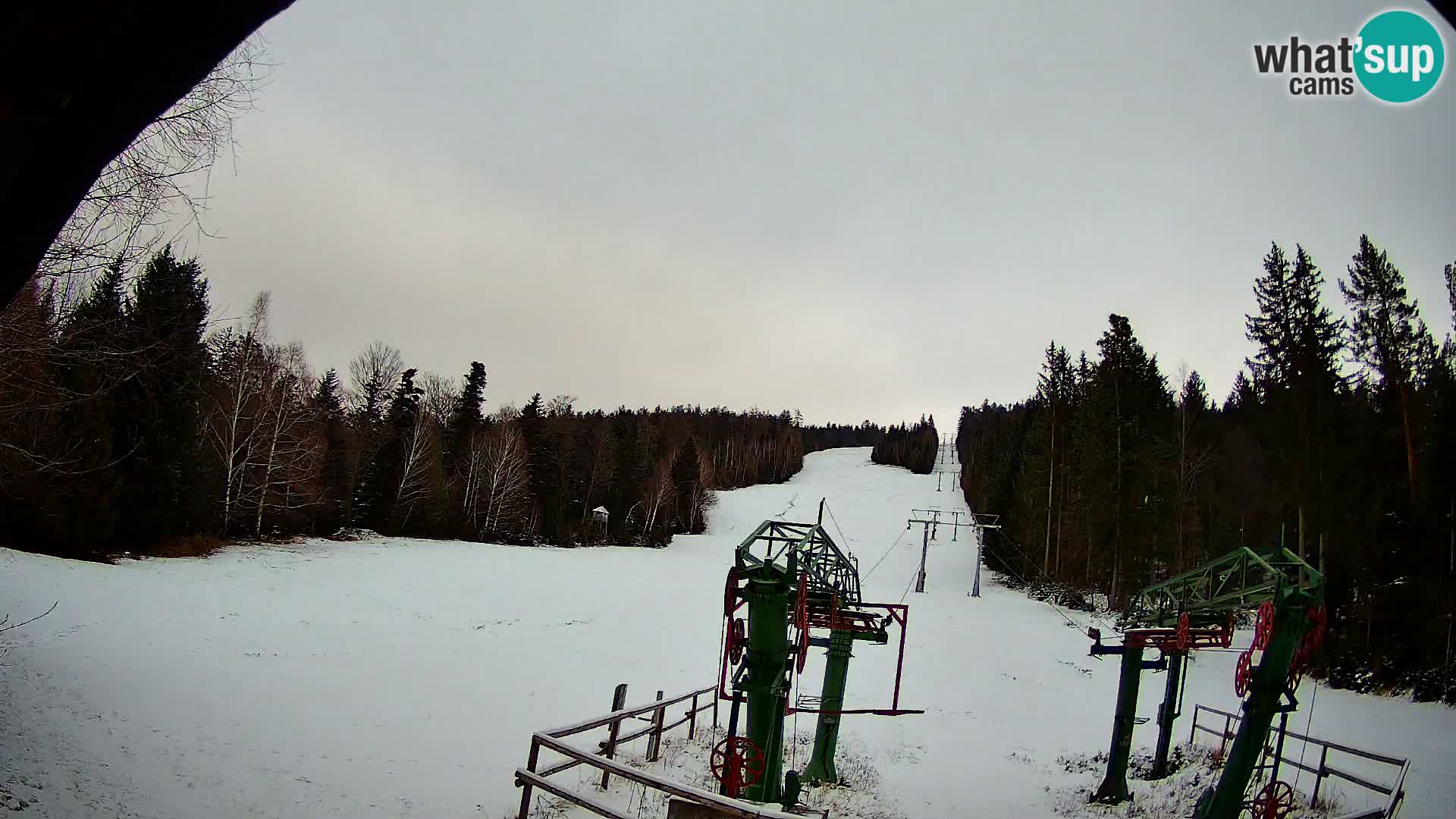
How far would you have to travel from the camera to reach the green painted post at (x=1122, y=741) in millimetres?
13062

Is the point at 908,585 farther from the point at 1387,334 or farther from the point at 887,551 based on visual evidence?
the point at 1387,334

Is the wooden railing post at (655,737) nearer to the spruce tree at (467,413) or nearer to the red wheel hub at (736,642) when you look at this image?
the red wheel hub at (736,642)

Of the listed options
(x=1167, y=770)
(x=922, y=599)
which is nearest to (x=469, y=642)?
(x=1167, y=770)

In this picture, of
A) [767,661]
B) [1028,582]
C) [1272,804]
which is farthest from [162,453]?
[1028,582]

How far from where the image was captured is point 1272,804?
10141mm

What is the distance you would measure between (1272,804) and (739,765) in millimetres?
8470

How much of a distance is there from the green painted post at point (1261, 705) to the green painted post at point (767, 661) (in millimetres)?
7062

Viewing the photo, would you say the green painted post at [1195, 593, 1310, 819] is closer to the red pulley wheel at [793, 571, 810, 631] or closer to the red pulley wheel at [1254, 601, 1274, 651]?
the red pulley wheel at [1254, 601, 1274, 651]

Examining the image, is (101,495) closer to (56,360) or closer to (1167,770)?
(56,360)

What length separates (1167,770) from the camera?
14.7 metres

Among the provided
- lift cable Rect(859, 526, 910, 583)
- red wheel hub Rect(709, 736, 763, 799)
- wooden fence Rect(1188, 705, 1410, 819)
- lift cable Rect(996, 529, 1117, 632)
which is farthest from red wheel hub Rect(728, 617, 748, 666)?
lift cable Rect(859, 526, 910, 583)

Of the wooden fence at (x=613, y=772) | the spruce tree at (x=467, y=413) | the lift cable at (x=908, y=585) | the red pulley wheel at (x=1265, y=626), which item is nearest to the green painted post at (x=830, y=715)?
the wooden fence at (x=613, y=772)

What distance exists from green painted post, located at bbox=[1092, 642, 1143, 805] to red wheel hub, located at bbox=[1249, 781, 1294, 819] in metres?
2.13

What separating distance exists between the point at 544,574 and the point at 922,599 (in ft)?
66.4
